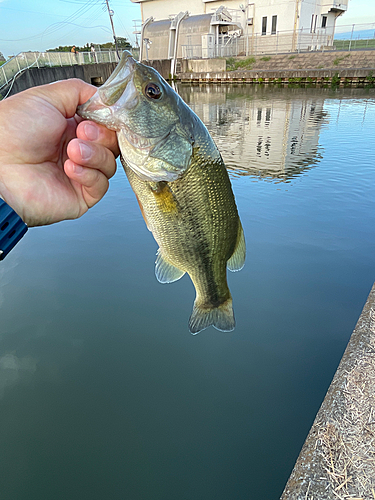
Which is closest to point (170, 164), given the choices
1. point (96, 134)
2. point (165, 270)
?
point (96, 134)

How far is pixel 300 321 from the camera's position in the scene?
182 inches

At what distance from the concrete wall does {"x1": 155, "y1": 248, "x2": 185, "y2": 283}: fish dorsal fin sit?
58.1 ft

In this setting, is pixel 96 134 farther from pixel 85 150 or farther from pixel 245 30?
pixel 245 30

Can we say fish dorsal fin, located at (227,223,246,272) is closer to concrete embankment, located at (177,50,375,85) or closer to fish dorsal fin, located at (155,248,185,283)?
fish dorsal fin, located at (155,248,185,283)

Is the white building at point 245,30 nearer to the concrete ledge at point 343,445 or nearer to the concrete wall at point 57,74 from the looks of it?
the concrete wall at point 57,74

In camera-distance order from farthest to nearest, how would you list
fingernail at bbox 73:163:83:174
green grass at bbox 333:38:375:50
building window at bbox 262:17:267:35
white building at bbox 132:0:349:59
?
1. building window at bbox 262:17:267:35
2. white building at bbox 132:0:349:59
3. green grass at bbox 333:38:375:50
4. fingernail at bbox 73:163:83:174

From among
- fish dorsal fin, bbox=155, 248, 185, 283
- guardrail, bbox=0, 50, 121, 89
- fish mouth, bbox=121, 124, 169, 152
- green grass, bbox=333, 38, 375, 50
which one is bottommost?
fish dorsal fin, bbox=155, 248, 185, 283

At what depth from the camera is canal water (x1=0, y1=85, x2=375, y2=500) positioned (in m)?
3.06

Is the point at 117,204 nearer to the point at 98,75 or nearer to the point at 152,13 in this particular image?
the point at 98,75

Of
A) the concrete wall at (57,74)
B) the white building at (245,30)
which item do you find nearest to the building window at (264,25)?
the white building at (245,30)

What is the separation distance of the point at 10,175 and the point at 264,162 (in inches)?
374

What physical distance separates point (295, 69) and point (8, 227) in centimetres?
3084

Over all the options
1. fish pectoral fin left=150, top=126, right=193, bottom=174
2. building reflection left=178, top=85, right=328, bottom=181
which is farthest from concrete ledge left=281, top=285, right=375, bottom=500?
building reflection left=178, top=85, right=328, bottom=181

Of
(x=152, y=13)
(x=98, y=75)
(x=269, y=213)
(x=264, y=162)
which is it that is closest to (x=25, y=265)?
(x=269, y=213)
